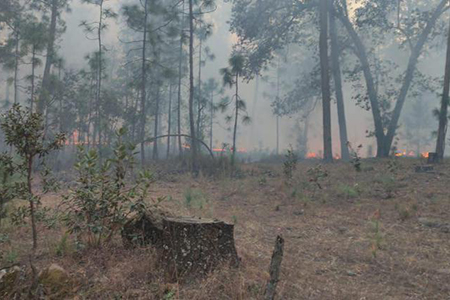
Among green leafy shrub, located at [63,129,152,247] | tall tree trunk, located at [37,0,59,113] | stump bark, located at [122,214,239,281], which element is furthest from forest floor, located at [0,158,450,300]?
tall tree trunk, located at [37,0,59,113]

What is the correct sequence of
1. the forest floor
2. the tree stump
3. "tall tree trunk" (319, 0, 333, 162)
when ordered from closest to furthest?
the forest floor, the tree stump, "tall tree trunk" (319, 0, 333, 162)

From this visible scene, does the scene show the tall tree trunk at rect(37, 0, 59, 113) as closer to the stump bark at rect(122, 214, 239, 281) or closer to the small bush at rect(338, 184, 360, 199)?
the small bush at rect(338, 184, 360, 199)

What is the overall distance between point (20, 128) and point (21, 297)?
2.01m

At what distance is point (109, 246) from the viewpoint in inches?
190

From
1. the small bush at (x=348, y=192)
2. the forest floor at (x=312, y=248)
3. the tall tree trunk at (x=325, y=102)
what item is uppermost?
the tall tree trunk at (x=325, y=102)

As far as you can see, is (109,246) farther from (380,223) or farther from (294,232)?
(380,223)

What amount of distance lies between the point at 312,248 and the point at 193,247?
267 cm

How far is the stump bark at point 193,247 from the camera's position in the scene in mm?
4215

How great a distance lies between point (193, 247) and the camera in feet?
14.0

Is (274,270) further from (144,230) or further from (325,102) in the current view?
(325,102)

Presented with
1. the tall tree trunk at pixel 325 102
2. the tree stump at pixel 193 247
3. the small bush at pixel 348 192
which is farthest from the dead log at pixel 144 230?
the tall tree trunk at pixel 325 102

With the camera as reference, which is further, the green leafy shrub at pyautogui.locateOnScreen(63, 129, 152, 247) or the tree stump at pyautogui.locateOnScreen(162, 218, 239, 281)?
the green leafy shrub at pyautogui.locateOnScreen(63, 129, 152, 247)

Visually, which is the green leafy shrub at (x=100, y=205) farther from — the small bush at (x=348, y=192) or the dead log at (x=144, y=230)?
the small bush at (x=348, y=192)

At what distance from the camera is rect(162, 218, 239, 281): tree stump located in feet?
13.8
